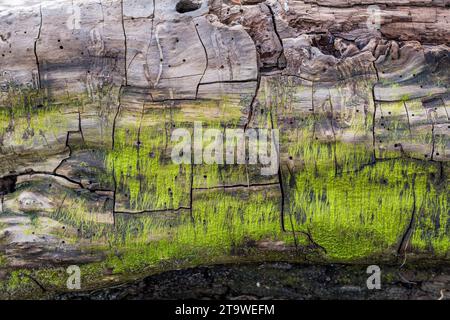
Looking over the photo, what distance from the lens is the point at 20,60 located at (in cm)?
380

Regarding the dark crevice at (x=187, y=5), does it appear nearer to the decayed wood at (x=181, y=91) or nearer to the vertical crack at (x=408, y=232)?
the decayed wood at (x=181, y=91)

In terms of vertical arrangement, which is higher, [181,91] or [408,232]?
[181,91]

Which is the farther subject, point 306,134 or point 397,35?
point 397,35

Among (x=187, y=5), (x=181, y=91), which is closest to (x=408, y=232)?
(x=181, y=91)

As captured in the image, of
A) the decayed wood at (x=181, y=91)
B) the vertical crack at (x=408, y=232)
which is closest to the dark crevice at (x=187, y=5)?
the decayed wood at (x=181, y=91)

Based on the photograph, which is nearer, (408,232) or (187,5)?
(408,232)

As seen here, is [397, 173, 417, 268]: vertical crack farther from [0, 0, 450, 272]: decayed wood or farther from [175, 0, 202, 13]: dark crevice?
[175, 0, 202, 13]: dark crevice

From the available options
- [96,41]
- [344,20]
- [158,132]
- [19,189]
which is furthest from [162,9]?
[19,189]

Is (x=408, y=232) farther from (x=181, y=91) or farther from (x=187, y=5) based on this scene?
(x=187, y=5)

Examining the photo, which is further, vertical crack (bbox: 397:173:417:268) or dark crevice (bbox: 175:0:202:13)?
dark crevice (bbox: 175:0:202:13)

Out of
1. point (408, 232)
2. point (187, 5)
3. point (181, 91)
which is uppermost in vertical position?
point (187, 5)

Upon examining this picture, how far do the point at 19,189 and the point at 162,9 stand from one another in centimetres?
183

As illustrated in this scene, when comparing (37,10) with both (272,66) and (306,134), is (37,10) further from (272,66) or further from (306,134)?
(306,134)

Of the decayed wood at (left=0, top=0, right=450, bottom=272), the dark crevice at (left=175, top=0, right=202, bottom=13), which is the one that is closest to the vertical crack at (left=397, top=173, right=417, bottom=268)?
the decayed wood at (left=0, top=0, right=450, bottom=272)
